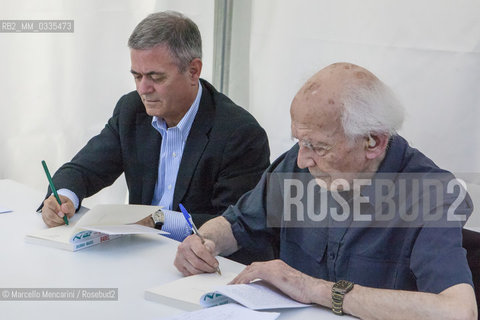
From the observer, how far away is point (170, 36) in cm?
242

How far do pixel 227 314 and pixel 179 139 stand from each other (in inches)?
50.1

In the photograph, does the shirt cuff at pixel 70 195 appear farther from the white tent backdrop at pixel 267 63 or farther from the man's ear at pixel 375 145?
the man's ear at pixel 375 145

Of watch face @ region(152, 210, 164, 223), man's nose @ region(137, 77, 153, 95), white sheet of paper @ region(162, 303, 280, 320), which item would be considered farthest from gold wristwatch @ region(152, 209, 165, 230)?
white sheet of paper @ region(162, 303, 280, 320)

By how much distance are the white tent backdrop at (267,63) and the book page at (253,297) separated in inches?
39.6

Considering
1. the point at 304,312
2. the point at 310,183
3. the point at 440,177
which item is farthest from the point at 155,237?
the point at 440,177

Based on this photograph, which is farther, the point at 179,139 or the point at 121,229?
the point at 179,139

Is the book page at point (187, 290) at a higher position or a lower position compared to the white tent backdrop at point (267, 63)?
lower

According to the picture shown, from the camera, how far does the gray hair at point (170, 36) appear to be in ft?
7.87

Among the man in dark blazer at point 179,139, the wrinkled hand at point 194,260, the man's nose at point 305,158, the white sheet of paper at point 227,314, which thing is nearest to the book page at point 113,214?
the wrinkled hand at point 194,260

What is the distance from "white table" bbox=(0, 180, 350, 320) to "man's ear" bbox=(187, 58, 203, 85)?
30.2 inches

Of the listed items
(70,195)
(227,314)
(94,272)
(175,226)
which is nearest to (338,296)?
(227,314)

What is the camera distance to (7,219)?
214 centimetres

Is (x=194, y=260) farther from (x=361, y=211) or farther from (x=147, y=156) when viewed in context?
(x=147, y=156)

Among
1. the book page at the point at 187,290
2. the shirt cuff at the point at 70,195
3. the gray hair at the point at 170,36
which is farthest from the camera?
the gray hair at the point at 170,36
